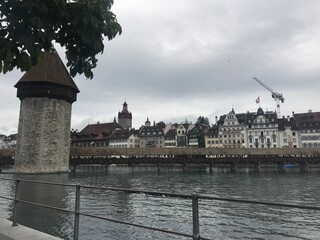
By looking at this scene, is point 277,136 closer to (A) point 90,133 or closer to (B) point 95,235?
(A) point 90,133

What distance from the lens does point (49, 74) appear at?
39.2m

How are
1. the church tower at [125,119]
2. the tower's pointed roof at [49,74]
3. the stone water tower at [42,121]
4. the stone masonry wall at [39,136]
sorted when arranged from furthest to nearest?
1. the church tower at [125,119]
2. the tower's pointed roof at [49,74]
3. the stone water tower at [42,121]
4. the stone masonry wall at [39,136]

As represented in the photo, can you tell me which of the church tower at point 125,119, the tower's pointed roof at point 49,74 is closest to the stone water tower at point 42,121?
the tower's pointed roof at point 49,74

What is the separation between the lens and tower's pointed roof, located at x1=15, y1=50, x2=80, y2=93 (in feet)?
126

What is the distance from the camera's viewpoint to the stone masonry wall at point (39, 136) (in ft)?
123

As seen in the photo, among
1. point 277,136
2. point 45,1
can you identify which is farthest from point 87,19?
point 277,136

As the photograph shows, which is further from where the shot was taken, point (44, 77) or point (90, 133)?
point (90, 133)

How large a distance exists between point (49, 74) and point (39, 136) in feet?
24.3

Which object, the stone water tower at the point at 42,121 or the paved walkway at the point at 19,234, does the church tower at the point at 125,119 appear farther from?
the paved walkway at the point at 19,234

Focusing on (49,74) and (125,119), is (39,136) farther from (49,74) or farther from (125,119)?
(125,119)

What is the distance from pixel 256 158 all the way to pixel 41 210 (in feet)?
145

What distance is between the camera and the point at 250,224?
9.38m

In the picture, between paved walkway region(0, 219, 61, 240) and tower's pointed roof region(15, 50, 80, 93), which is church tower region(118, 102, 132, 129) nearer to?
tower's pointed roof region(15, 50, 80, 93)

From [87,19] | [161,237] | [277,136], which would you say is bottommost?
[161,237]
